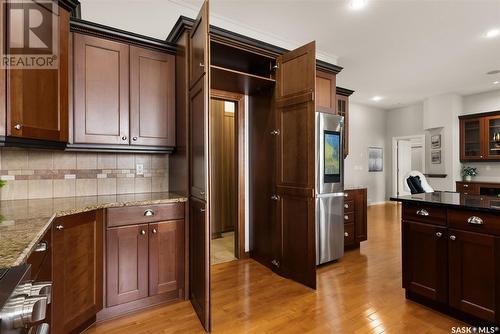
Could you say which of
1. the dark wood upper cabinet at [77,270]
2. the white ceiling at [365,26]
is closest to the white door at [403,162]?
the white ceiling at [365,26]

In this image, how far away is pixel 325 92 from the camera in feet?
10.3

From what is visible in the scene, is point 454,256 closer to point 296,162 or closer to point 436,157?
point 296,162

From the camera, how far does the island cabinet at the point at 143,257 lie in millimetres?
1942

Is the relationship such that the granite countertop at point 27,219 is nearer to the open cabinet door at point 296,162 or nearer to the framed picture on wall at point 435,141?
the open cabinet door at point 296,162

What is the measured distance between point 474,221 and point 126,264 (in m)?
2.56

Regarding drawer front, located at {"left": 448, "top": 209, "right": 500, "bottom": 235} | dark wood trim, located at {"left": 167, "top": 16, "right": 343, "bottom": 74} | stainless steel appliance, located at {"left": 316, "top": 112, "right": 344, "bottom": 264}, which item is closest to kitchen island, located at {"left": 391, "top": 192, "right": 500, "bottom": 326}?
drawer front, located at {"left": 448, "top": 209, "right": 500, "bottom": 235}

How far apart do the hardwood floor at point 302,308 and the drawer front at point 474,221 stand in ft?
2.45

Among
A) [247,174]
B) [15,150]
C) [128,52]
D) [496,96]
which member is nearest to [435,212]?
[247,174]

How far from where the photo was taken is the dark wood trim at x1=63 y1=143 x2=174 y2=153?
6.84 feet

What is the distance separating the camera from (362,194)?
3670 millimetres

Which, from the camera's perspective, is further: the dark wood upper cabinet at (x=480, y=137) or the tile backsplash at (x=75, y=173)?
the dark wood upper cabinet at (x=480, y=137)

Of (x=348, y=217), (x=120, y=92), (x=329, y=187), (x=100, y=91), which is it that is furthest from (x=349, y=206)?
(x=100, y=91)

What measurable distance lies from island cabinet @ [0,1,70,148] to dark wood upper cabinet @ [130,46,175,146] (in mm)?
500

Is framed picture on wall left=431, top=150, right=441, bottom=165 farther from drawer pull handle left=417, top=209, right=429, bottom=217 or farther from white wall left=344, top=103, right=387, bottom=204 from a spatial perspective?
drawer pull handle left=417, top=209, right=429, bottom=217
